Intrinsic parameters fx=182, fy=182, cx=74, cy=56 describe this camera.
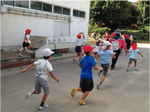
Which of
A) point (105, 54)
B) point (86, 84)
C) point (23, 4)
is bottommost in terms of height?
point (86, 84)

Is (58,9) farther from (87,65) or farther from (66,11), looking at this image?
(87,65)

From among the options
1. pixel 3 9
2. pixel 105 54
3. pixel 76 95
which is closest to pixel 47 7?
pixel 3 9

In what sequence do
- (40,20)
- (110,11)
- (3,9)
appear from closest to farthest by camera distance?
(3,9) < (40,20) < (110,11)

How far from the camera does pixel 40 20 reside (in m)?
15.4

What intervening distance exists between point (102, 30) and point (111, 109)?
28323 mm

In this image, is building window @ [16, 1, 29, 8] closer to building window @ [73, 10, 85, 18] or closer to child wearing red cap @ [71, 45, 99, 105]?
building window @ [73, 10, 85, 18]

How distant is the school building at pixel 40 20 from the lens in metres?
12.6

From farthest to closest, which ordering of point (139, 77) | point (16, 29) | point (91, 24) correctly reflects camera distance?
point (91, 24)
point (16, 29)
point (139, 77)

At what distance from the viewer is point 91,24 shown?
34969 millimetres

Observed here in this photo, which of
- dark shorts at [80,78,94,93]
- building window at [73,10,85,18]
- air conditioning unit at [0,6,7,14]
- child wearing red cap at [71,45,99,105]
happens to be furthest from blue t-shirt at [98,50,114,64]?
building window at [73,10,85,18]

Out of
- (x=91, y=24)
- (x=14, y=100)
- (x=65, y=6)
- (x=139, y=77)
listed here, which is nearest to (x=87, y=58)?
(x=14, y=100)

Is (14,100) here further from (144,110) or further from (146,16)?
(146,16)

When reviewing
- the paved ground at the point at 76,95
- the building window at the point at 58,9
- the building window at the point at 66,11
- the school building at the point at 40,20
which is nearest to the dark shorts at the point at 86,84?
the paved ground at the point at 76,95

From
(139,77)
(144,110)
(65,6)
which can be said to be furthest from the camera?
(65,6)
